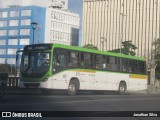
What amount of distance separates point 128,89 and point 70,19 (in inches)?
4490

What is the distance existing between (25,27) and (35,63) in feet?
352

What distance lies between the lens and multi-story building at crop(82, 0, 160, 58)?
127812mm

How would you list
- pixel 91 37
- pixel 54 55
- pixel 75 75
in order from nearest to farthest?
pixel 54 55 < pixel 75 75 < pixel 91 37

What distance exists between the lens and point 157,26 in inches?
4978

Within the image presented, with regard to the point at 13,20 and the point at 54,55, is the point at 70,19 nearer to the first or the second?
the point at 13,20

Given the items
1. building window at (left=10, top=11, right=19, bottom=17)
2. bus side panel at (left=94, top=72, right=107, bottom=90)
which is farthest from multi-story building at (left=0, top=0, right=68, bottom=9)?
bus side panel at (left=94, top=72, right=107, bottom=90)

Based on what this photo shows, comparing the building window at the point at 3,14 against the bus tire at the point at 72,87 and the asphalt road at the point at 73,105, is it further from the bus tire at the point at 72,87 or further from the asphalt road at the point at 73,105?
the asphalt road at the point at 73,105

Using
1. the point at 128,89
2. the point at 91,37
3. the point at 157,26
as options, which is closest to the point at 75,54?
the point at 128,89

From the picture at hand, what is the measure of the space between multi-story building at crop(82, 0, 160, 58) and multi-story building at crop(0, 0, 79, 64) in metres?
9.14

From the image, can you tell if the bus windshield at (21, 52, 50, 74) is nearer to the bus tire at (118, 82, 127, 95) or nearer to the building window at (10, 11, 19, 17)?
the bus tire at (118, 82, 127, 95)

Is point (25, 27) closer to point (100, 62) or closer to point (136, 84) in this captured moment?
point (136, 84)

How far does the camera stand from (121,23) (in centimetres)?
13175

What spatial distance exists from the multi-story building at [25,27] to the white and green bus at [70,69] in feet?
325

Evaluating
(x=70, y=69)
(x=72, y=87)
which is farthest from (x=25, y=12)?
(x=70, y=69)
